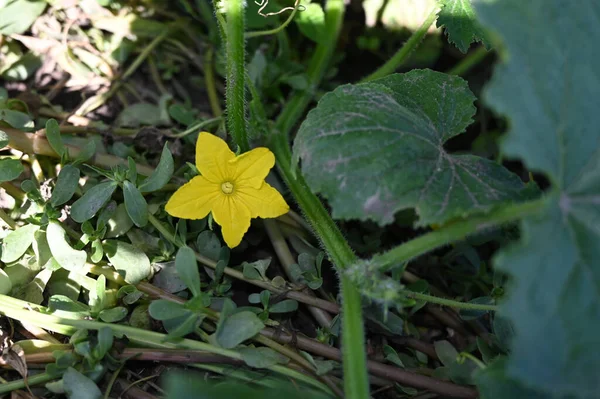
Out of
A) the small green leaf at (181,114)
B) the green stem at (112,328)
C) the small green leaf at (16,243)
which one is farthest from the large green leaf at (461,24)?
the small green leaf at (16,243)

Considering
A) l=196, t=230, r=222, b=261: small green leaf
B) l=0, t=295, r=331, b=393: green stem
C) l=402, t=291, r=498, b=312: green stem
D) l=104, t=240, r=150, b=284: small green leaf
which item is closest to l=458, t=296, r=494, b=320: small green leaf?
l=402, t=291, r=498, b=312: green stem

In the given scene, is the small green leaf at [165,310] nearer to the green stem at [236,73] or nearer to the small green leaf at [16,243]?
the small green leaf at [16,243]

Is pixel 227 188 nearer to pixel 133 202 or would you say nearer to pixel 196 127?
pixel 133 202

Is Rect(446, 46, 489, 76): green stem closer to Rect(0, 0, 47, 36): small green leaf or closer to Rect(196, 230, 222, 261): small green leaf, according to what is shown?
Rect(196, 230, 222, 261): small green leaf

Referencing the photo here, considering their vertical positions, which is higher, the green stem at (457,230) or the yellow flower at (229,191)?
the green stem at (457,230)

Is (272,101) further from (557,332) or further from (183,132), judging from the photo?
(557,332)

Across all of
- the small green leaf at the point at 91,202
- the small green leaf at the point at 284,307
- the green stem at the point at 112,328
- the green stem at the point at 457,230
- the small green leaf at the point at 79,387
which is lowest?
the small green leaf at the point at 79,387

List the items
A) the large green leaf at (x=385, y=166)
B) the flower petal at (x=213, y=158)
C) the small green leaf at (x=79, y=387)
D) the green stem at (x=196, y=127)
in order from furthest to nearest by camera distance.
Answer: the green stem at (x=196, y=127), the flower petal at (x=213, y=158), the small green leaf at (x=79, y=387), the large green leaf at (x=385, y=166)

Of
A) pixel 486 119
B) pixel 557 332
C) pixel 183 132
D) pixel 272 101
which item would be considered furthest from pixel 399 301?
pixel 486 119
